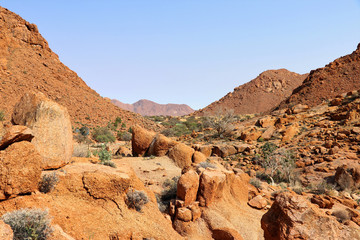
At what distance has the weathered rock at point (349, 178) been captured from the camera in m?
13.7

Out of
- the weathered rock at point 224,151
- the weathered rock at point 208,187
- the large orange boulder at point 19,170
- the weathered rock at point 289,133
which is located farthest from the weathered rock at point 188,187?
the weathered rock at point 289,133

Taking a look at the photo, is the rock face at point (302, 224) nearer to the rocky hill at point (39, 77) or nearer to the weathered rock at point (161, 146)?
the weathered rock at point (161, 146)

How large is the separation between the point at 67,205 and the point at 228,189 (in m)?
6.55

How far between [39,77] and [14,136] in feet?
123

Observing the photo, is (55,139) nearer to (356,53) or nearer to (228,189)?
(228,189)

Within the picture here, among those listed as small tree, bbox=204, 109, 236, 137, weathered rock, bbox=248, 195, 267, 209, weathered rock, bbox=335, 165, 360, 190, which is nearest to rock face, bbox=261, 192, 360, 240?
weathered rock, bbox=248, 195, 267, 209

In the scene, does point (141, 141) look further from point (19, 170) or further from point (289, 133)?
point (289, 133)

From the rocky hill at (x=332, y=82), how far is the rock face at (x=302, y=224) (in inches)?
1719

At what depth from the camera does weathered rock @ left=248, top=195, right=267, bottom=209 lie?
10.0 meters

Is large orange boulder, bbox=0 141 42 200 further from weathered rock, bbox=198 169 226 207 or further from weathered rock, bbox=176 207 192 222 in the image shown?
weathered rock, bbox=198 169 226 207

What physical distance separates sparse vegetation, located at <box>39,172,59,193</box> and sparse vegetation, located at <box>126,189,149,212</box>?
6.33ft

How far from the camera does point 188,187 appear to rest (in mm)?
8469

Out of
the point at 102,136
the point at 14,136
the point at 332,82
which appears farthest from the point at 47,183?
the point at 332,82

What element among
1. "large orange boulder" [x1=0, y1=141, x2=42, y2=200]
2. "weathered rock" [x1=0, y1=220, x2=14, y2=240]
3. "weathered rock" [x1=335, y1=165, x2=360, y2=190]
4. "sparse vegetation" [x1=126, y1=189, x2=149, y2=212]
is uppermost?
"large orange boulder" [x1=0, y1=141, x2=42, y2=200]
